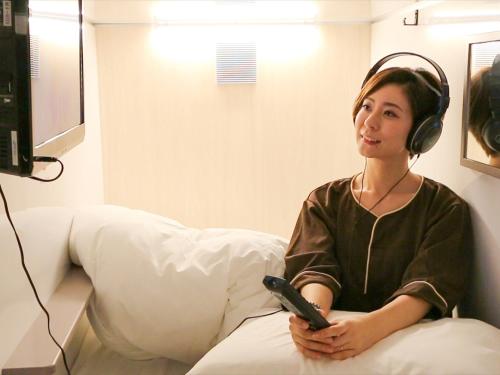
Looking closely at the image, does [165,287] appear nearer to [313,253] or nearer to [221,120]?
[313,253]

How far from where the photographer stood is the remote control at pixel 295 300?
40.3 inches

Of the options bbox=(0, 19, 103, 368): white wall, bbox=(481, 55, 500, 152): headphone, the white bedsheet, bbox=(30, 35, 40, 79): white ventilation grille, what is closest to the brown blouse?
bbox=(481, 55, 500, 152): headphone

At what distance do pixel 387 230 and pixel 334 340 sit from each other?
38cm

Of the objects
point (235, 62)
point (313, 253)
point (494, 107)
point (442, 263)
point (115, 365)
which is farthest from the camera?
point (235, 62)

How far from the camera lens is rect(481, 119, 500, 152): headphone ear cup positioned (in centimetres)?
114

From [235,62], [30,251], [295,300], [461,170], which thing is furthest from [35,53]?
[235,62]

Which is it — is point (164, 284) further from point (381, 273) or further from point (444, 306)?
point (444, 306)

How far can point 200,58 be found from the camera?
2480mm

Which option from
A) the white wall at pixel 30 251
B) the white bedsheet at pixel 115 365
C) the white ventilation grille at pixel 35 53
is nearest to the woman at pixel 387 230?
the white bedsheet at pixel 115 365

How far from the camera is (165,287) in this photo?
147 cm

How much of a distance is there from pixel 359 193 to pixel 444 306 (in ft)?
1.18

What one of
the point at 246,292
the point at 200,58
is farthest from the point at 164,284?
the point at 200,58

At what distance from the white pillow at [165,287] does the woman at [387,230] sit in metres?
0.14

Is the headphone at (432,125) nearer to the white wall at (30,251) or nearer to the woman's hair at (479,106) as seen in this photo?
the woman's hair at (479,106)
